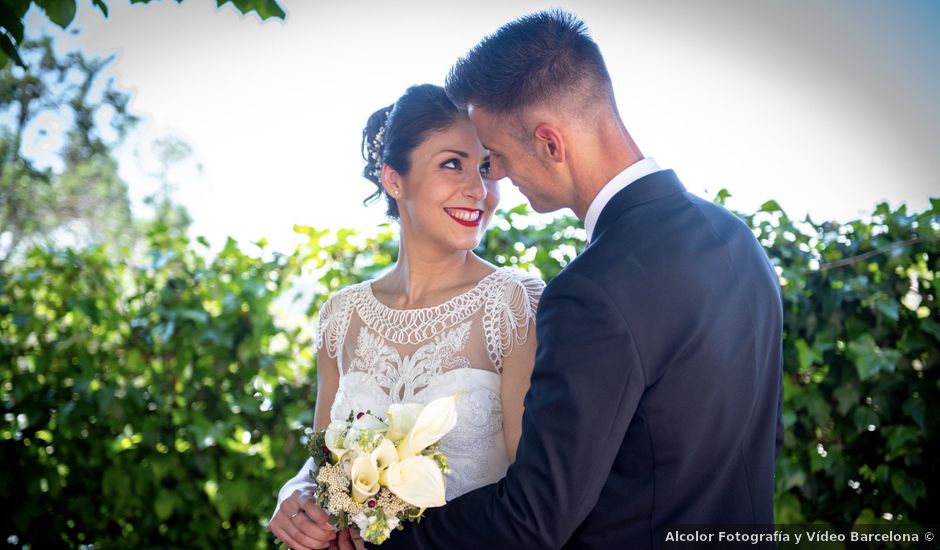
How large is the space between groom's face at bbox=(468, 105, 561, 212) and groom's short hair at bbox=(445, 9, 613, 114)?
3cm

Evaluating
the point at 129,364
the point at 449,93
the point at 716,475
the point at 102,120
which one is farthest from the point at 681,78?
the point at 102,120

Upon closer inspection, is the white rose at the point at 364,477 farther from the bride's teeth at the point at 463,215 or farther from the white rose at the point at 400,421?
the bride's teeth at the point at 463,215

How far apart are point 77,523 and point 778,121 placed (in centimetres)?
610

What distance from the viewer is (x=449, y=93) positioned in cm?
204

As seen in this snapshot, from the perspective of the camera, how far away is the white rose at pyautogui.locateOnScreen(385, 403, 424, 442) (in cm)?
192

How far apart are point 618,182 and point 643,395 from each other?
1.51ft

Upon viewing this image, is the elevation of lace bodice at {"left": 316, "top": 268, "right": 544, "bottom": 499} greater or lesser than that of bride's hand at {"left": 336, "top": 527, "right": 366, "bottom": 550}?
greater

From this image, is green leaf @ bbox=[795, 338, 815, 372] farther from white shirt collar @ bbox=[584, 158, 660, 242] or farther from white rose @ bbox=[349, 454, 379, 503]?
white rose @ bbox=[349, 454, 379, 503]

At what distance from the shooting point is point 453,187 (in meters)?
2.53

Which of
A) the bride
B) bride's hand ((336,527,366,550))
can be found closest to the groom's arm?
bride's hand ((336,527,366,550))

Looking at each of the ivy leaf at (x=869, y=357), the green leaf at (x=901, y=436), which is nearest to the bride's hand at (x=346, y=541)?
the ivy leaf at (x=869, y=357)

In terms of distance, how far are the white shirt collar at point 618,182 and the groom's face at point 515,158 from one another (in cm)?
12

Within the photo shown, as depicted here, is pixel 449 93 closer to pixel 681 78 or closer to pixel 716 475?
pixel 716 475

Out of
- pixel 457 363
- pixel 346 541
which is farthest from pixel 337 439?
pixel 457 363
